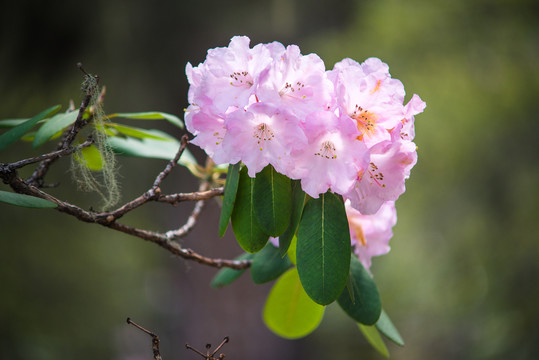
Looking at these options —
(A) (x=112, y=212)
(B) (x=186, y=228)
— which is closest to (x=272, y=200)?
(A) (x=112, y=212)

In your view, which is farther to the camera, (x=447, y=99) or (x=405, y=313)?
(x=405, y=313)

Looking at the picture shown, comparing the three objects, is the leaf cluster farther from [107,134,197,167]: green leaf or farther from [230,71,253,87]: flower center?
[107,134,197,167]: green leaf

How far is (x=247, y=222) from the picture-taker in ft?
2.79

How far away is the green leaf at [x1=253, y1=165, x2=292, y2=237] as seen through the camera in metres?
0.80

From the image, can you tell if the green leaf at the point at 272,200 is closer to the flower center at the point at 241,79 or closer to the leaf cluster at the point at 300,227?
the leaf cluster at the point at 300,227

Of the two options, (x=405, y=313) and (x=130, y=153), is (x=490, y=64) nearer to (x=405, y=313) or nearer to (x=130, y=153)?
(x=405, y=313)

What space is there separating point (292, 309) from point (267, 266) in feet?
0.63

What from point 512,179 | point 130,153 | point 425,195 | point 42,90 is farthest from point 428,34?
point 130,153

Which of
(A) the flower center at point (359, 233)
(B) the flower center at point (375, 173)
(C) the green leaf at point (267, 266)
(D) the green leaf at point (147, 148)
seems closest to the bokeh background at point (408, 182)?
(D) the green leaf at point (147, 148)

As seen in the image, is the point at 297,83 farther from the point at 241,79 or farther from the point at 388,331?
the point at 388,331

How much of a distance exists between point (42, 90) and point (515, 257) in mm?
3141

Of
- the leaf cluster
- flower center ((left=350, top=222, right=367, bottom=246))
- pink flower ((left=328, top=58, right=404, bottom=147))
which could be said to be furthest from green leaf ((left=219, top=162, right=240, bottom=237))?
flower center ((left=350, top=222, right=367, bottom=246))

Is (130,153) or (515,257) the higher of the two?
(515,257)

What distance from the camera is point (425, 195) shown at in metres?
4.64
